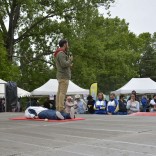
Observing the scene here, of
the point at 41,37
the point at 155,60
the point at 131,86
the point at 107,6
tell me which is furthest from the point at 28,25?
the point at 155,60

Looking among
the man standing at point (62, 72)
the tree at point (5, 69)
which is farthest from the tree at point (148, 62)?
the man standing at point (62, 72)

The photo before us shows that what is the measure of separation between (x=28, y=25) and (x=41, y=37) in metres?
1.60

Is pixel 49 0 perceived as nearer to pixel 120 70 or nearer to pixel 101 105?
pixel 120 70

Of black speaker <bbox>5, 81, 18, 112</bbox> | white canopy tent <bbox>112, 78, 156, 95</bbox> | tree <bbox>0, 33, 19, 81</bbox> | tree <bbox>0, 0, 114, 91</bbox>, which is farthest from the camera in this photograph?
tree <bbox>0, 0, 114, 91</bbox>

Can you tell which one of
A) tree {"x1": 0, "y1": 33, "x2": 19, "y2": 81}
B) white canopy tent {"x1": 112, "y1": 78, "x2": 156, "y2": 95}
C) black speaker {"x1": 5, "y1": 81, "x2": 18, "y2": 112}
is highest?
tree {"x1": 0, "y1": 33, "x2": 19, "y2": 81}

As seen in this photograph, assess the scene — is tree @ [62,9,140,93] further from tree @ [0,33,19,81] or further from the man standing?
the man standing

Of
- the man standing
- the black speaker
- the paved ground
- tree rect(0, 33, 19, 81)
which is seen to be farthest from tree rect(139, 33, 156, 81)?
the paved ground

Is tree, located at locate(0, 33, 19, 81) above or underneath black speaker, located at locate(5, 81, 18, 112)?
above

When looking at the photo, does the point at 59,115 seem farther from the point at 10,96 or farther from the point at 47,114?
the point at 10,96

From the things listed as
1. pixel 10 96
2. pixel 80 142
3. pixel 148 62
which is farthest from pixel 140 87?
pixel 148 62

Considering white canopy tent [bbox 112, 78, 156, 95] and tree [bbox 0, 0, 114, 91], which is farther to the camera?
tree [bbox 0, 0, 114, 91]

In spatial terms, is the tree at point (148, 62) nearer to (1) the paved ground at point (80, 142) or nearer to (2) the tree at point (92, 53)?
(2) the tree at point (92, 53)

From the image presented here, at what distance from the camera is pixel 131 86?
91.5 ft

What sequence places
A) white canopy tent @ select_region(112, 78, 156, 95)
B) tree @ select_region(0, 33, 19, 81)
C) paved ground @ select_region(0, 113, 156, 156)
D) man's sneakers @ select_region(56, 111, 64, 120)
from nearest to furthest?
1. paved ground @ select_region(0, 113, 156, 156)
2. man's sneakers @ select_region(56, 111, 64, 120)
3. tree @ select_region(0, 33, 19, 81)
4. white canopy tent @ select_region(112, 78, 156, 95)
